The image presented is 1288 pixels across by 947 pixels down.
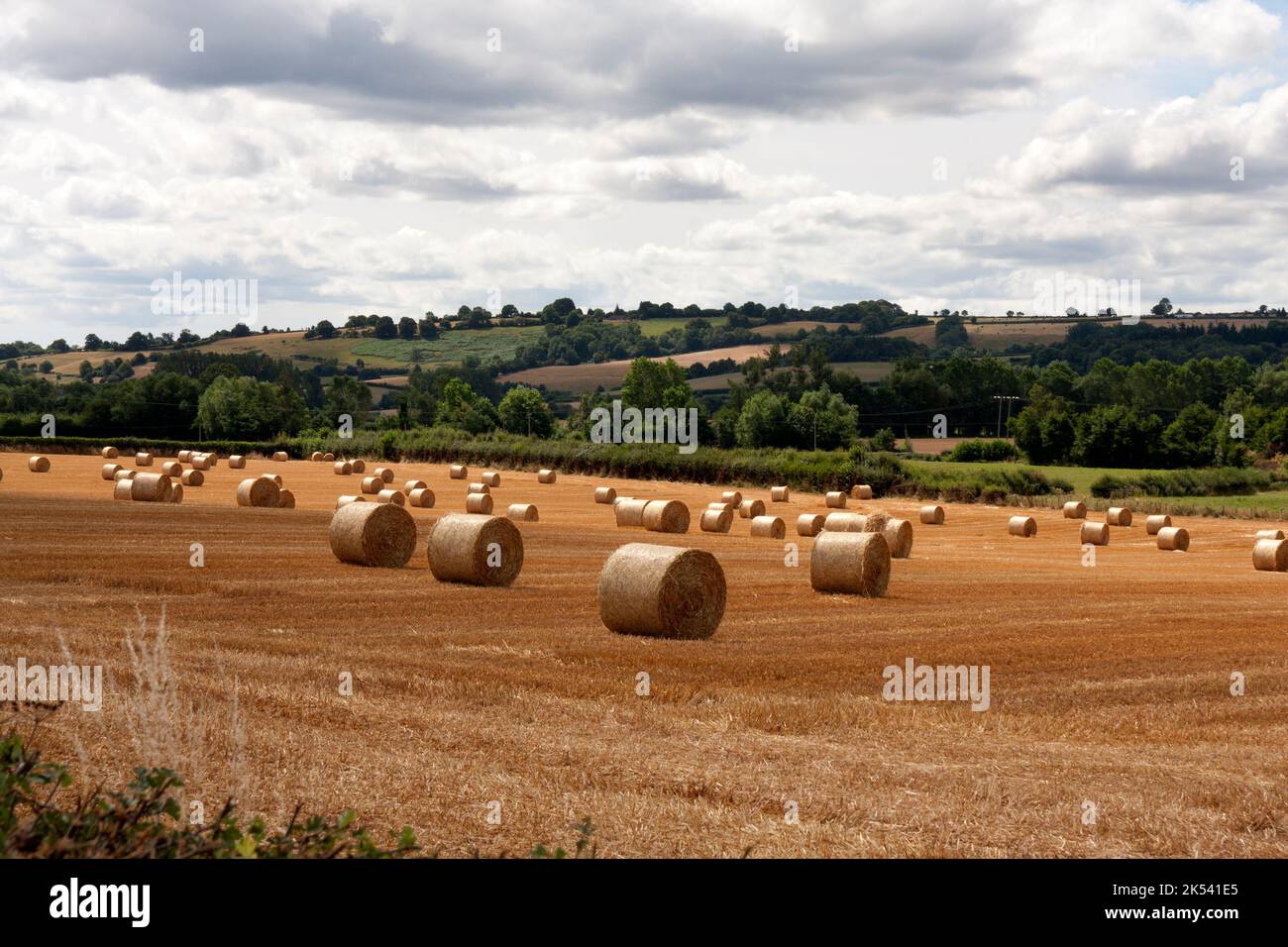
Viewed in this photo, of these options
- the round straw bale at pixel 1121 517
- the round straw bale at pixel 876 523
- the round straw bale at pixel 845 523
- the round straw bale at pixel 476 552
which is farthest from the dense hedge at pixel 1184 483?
the round straw bale at pixel 476 552

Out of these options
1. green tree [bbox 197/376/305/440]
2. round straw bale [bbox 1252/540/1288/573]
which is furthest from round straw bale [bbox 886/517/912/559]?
green tree [bbox 197/376/305/440]

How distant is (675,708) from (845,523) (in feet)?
124

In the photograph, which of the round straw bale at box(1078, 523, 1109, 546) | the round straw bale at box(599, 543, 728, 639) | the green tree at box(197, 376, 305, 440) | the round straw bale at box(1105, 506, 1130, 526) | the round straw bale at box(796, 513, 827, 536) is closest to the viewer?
the round straw bale at box(599, 543, 728, 639)

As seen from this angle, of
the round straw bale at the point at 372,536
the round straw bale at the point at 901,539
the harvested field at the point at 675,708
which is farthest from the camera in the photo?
the round straw bale at the point at 901,539

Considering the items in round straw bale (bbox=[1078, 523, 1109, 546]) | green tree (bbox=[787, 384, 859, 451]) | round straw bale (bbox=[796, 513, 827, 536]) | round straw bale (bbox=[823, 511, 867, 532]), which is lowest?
round straw bale (bbox=[1078, 523, 1109, 546])

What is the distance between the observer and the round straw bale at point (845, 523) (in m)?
51.8

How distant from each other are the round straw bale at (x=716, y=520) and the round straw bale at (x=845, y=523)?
3.94 m

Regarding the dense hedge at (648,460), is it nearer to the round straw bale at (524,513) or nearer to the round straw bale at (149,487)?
the round straw bale at (524,513)

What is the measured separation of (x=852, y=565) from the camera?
30.7 m

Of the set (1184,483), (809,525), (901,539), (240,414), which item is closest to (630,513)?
(809,525)

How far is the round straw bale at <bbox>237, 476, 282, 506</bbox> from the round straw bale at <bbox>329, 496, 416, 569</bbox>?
840 inches

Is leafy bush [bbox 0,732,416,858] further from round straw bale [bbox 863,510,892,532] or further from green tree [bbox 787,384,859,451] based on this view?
green tree [bbox 787,384,859,451]

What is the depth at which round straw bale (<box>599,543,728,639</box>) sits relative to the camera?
75.9 feet
